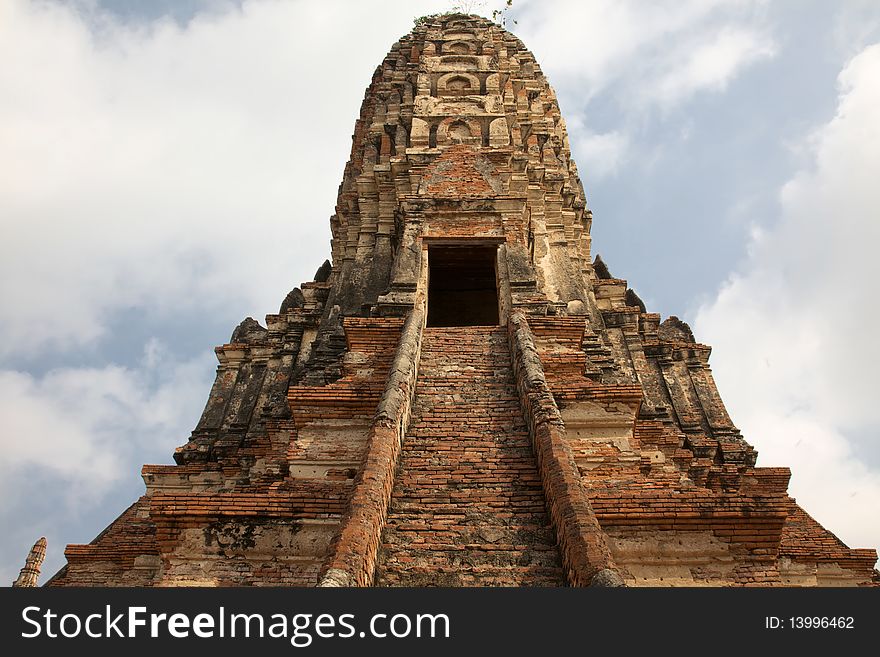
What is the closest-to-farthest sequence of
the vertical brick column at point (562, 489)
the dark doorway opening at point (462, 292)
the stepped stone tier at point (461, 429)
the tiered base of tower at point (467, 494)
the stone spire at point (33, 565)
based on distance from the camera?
1. the vertical brick column at point (562, 489)
2. the tiered base of tower at point (467, 494)
3. the stepped stone tier at point (461, 429)
4. the dark doorway opening at point (462, 292)
5. the stone spire at point (33, 565)

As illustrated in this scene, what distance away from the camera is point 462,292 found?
15.7 metres

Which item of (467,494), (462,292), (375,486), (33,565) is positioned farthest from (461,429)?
(33,565)

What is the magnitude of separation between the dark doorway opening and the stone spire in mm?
12326

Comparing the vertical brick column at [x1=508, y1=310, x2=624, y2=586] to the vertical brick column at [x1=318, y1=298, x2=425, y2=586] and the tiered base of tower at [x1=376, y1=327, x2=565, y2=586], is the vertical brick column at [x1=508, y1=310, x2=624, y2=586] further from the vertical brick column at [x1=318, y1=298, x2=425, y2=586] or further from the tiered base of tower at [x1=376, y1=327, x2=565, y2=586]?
the vertical brick column at [x1=318, y1=298, x2=425, y2=586]

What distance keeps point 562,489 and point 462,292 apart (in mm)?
10071

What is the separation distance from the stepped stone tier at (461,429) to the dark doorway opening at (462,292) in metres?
0.06

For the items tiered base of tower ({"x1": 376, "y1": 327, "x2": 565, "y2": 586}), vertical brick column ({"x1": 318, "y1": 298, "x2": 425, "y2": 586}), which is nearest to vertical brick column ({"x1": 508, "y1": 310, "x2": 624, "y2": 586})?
tiered base of tower ({"x1": 376, "y1": 327, "x2": 565, "y2": 586})

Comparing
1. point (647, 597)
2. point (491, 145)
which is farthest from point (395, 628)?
point (491, 145)

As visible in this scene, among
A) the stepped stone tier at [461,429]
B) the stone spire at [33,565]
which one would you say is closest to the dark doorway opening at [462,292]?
the stepped stone tier at [461,429]

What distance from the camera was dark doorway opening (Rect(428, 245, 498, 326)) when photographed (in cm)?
1417

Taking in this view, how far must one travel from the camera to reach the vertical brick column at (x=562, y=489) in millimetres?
4934

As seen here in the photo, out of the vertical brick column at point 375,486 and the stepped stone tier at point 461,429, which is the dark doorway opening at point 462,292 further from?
the vertical brick column at point 375,486

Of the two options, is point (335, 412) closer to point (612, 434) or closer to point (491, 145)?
point (612, 434)

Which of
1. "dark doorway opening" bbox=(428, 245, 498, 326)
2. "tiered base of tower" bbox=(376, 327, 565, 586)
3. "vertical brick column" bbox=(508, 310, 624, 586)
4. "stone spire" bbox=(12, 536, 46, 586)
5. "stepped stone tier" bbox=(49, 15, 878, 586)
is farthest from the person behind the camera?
"stone spire" bbox=(12, 536, 46, 586)
